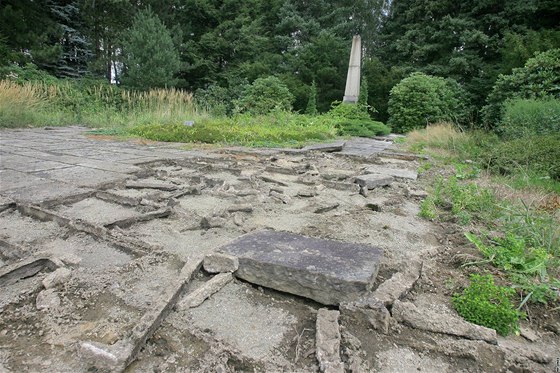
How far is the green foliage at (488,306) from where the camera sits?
4.06 feet

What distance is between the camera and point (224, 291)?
1.41 metres

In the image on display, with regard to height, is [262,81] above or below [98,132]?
above

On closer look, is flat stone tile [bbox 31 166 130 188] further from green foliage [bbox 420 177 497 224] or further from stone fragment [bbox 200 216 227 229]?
green foliage [bbox 420 177 497 224]

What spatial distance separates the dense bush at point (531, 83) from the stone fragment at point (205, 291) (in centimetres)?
915

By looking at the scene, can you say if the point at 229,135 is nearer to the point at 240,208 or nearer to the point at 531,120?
the point at 240,208

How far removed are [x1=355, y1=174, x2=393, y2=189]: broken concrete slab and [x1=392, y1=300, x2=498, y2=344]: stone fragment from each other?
1.92m

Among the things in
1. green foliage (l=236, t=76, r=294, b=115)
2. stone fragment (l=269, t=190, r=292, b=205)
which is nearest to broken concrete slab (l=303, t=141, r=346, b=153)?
stone fragment (l=269, t=190, r=292, b=205)

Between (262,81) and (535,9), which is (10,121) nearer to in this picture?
(262,81)

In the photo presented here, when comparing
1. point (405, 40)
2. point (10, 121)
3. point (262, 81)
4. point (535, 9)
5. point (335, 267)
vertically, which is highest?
point (535, 9)

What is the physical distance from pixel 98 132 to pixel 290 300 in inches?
282

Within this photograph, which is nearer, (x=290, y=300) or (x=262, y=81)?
(x=290, y=300)

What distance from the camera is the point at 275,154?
5.16 metres

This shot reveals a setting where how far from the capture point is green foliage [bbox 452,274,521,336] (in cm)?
124

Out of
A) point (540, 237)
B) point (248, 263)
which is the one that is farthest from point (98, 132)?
point (540, 237)
